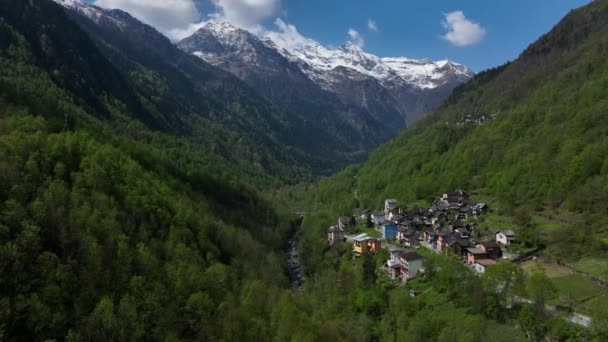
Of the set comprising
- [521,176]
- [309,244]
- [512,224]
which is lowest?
[309,244]

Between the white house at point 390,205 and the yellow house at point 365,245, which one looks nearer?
the yellow house at point 365,245

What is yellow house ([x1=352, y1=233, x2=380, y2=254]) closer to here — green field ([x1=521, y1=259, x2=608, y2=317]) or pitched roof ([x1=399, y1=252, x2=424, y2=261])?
pitched roof ([x1=399, y1=252, x2=424, y2=261])

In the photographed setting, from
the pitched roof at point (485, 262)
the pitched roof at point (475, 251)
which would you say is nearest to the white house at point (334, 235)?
the pitched roof at point (475, 251)

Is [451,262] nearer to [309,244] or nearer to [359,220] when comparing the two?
[309,244]

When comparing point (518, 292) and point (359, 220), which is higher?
point (518, 292)

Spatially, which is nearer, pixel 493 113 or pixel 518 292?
pixel 518 292

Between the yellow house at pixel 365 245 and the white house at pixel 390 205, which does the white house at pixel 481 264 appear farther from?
the white house at pixel 390 205

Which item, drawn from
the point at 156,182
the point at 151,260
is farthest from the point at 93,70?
the point at 151,260
